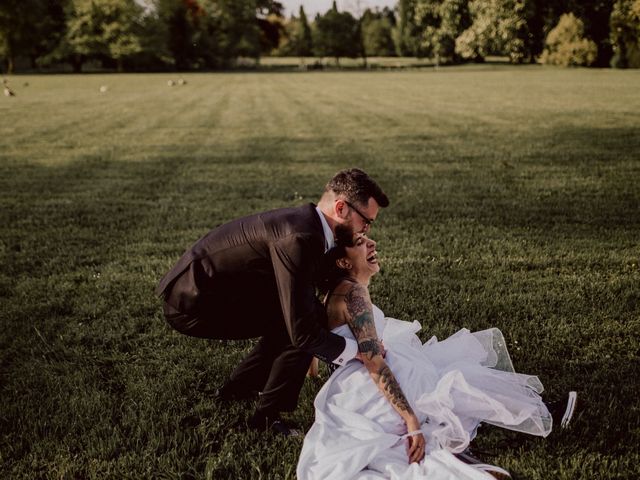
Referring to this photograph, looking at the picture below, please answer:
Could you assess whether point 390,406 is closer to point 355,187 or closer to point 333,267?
point 333,267

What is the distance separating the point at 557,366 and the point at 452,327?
924mm

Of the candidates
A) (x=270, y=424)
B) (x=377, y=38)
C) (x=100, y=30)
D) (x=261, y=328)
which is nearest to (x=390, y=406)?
(x=270, y=424)

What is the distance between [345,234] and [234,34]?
8136 cm

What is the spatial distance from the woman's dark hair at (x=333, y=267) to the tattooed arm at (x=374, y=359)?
14 centimetres

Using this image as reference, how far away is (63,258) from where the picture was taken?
6.61 metres

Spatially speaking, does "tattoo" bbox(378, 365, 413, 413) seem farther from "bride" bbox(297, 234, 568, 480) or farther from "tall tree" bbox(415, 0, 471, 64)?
"tall tree" bbox(415, 0, 471, 64)

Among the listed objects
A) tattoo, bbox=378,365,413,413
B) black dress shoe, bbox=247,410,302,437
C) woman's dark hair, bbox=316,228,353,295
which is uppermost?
woman's dark hair, bbox=316,228,353,295

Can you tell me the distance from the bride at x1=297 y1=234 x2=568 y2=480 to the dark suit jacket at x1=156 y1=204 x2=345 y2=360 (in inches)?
11.2

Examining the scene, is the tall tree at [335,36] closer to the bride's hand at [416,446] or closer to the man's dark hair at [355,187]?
the man's dark hair at [355,187]

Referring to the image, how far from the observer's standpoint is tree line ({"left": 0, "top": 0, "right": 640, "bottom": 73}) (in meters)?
12.5

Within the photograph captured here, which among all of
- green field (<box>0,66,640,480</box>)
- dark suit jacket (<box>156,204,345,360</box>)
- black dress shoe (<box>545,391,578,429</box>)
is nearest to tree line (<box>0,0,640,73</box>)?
green field (<box>0,66,640,480</box>)

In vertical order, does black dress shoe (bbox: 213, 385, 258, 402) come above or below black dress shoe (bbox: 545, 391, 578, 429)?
above

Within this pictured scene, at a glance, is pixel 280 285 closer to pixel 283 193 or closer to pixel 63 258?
pixel 63 258

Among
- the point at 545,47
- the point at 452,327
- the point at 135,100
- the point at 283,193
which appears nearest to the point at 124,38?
the point at 135,100
